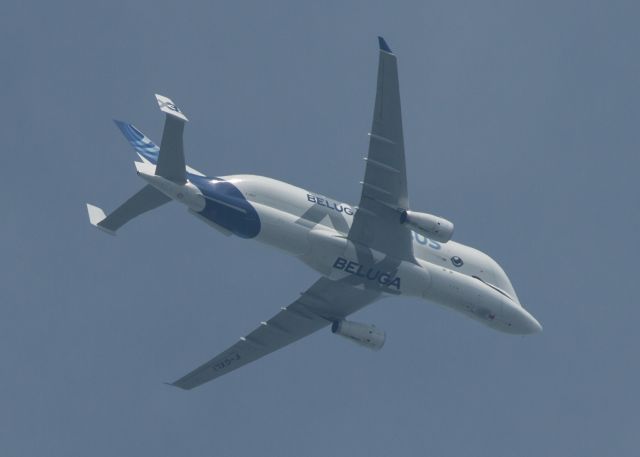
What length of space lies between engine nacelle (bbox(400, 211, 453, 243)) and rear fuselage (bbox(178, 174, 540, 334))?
9.03ft

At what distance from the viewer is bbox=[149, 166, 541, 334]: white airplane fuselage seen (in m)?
69.9

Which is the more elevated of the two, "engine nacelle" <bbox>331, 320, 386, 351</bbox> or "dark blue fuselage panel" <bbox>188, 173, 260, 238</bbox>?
"dark blue fuselage panel" <bbox>188, 173, 260, 238</bbox>

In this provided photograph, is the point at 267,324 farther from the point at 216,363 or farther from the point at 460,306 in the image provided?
the point at 460,306

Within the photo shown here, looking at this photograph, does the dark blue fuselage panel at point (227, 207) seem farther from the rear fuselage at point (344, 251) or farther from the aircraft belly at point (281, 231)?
the aircraft belly at point (281, 231)

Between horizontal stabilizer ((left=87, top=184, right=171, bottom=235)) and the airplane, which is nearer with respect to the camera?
the airplane

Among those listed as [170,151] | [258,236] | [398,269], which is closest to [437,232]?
[398,269]

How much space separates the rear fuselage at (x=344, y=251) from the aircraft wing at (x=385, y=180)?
0.88 meters

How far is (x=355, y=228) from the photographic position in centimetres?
7156

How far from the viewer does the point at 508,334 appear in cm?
7775

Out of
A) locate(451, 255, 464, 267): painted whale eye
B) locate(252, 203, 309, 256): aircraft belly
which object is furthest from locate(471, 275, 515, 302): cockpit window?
locate(252, 203, 309, 256): aircraft belly

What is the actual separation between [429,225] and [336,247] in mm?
4789

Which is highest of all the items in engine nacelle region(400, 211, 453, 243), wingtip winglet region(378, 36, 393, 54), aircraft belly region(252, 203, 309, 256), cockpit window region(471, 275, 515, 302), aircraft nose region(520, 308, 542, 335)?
wingtip winglet region(378, 36, 393, 54)

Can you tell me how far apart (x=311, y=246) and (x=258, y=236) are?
106 inches

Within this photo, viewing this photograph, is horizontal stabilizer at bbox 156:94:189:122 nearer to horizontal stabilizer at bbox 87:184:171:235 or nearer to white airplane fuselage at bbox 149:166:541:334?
white airplane fuselage at bbox 149:166:541:334
